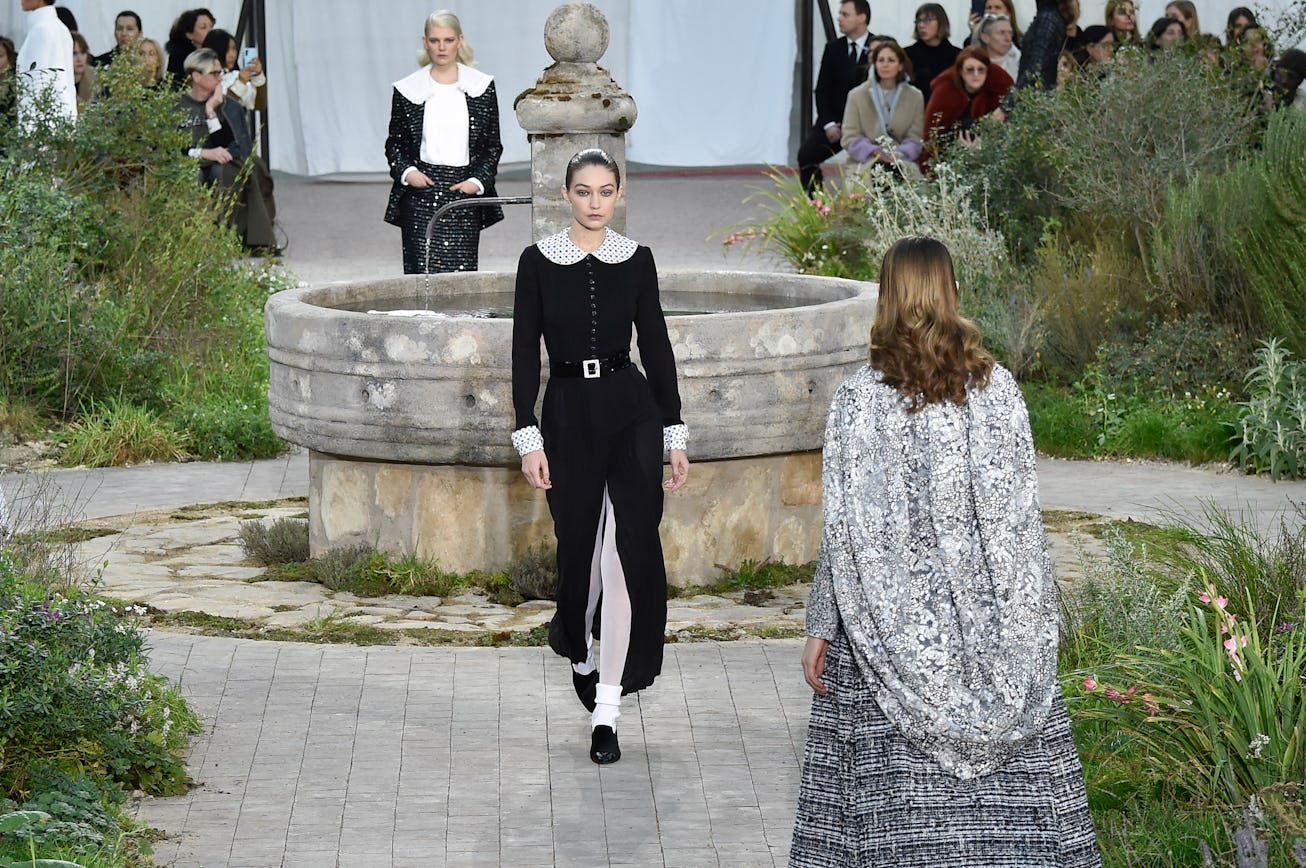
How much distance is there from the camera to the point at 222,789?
5.35 metres

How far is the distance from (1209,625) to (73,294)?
683 centimetres

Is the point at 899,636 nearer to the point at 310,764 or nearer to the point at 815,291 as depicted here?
the point at 310,764

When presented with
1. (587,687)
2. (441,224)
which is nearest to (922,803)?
(587,687)

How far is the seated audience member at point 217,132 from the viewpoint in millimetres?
14609

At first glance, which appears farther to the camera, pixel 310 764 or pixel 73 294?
pixel 73 294

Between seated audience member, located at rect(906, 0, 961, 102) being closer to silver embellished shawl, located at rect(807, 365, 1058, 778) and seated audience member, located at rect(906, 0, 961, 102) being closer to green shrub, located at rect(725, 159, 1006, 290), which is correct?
green shrub, located at rect(725, 159, 1006, 290)

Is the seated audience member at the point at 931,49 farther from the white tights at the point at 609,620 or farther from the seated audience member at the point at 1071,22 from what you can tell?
the white tights at the point at 609,620

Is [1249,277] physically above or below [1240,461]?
above

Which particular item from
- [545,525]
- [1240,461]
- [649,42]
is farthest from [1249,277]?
[649,42]

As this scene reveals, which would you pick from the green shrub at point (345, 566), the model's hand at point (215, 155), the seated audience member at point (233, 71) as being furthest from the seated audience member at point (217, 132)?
the green shrub at point (345, 566)

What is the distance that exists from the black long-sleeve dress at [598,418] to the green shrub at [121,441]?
471 centimetres

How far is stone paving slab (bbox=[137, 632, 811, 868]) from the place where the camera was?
496cm

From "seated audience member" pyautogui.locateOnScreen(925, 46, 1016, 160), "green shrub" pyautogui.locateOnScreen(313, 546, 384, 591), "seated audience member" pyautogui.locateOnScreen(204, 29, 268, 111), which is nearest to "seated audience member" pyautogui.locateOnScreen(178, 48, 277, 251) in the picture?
"seated audience member" pyautogui.locateOnScreen(204, 29, 268, 111)

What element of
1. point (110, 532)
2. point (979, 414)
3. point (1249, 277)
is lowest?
point (110, 532)
